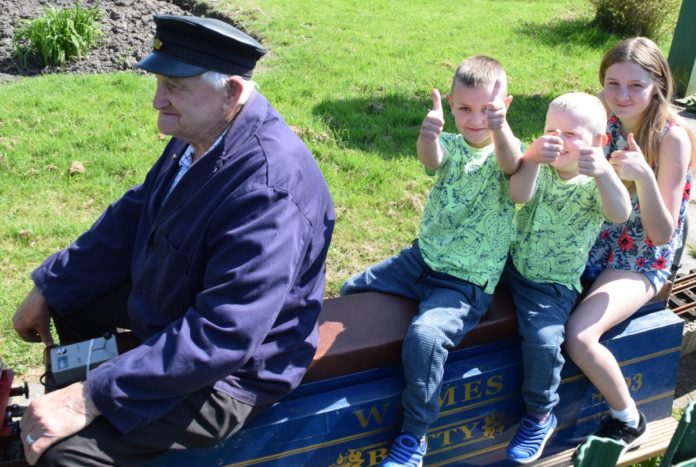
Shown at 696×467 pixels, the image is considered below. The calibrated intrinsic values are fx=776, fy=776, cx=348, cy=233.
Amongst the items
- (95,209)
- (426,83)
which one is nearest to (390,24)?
(426,83)

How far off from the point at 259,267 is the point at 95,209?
2.81 meters

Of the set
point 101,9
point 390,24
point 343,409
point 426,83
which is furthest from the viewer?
point 390,24

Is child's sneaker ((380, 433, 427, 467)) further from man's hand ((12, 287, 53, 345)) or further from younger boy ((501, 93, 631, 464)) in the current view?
man's hand ((12, 287, 53, 345))

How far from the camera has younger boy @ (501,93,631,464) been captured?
2.58 m

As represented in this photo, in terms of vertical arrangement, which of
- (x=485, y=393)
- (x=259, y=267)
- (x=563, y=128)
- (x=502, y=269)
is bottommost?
(x=485, y=393)

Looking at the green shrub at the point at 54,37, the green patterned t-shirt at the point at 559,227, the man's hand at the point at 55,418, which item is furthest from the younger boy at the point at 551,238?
the green shrub at the point at 54,37

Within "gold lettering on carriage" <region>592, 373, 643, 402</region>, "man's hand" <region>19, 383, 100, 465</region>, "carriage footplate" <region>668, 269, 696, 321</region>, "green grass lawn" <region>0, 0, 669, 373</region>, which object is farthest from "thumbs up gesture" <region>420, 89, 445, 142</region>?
"carriage footplate" <region>668, 269, 696, 321</region>

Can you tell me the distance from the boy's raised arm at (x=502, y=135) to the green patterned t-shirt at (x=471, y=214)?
103 mm

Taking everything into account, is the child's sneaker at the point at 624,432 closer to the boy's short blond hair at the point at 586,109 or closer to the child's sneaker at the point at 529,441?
the child's sneaker at the point at 529,441

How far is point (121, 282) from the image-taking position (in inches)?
112

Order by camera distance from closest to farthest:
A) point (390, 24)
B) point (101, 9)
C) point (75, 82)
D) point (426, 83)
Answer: point (75, 82), point (426, 83), point (101, 9), point (390, 24)

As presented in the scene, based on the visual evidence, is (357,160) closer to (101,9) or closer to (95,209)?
(95,209)

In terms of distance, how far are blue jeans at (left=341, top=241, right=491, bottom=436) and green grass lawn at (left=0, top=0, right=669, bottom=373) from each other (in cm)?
125

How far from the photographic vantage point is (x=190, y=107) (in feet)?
7.58
